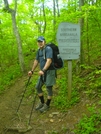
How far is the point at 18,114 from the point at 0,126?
2.54 ft

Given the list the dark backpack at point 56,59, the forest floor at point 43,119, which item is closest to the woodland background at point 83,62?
the forest floor at point 43,119

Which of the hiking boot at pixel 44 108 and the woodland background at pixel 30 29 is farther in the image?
the woodland background at pixel 30 29

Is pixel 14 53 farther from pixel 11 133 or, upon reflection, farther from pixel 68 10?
pixel 11 133

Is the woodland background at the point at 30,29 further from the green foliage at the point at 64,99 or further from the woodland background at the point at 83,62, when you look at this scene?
the green foliage at the point at 64,99

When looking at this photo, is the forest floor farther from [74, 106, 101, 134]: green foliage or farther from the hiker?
the hiker

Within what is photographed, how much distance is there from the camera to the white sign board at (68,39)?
→ 5.37 metres

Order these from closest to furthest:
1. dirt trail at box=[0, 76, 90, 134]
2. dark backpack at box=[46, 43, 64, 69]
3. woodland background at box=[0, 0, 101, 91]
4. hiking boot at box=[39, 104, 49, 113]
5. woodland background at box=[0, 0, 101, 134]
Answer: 1. dirt trail at box=[0, 76, 90, 134]
2. woodland background at box=[0, 0, 101, 134]
3. dark backpack at box=[46, 43, 64, 69]
4. hiking boot at box=[39, 104, 49, 113]
5. woodland background at box=[0, 0, 101, 91]

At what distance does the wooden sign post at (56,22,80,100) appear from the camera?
17.6ft

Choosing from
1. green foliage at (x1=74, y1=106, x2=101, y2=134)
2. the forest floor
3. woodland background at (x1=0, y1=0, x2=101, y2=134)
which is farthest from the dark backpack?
green foliage at (x1=74, y1=106, x2=101, y2=134)

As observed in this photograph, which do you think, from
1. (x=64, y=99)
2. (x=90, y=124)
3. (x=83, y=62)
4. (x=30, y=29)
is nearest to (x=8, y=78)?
(x=83, y=62)

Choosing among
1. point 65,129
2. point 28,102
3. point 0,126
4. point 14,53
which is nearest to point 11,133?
point 0,126

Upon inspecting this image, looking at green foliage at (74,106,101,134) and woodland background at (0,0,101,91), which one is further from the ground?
woodland background at (0,0,101,91)

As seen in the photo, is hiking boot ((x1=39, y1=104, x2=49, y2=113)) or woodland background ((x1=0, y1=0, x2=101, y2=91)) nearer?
hiking boot ((x1=39, y1=104, x2=49, y2=113))

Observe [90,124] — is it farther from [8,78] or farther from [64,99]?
[8,78]
